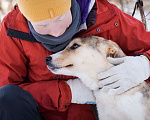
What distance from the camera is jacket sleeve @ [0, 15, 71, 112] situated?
1.97m

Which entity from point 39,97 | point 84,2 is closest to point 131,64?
point 84,2

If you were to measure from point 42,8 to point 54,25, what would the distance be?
227 millimetres

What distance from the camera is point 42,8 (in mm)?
1533

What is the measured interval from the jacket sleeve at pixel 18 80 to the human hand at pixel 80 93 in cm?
7

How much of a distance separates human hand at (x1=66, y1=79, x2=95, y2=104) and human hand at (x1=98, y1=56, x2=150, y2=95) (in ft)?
0.97

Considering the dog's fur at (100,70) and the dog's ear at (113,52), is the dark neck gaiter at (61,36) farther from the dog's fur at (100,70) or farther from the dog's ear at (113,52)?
the dog's ear at (113,52)

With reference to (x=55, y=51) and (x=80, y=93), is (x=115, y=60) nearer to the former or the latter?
(x=80, y=93)

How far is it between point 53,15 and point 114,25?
94 cm

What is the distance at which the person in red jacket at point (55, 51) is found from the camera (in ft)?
5.23

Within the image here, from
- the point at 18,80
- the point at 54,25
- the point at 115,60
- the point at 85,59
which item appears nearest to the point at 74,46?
the point at 85,59

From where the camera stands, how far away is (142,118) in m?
1.67

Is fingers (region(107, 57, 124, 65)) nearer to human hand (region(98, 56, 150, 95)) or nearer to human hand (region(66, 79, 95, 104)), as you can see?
human hand (region(98, 56, 150, 95))

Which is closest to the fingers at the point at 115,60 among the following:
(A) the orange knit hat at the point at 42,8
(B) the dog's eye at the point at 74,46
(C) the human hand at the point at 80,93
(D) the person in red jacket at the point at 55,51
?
(D) the person in red jacket at the point at 55,51

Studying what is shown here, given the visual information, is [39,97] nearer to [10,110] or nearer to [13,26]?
[10,110]
